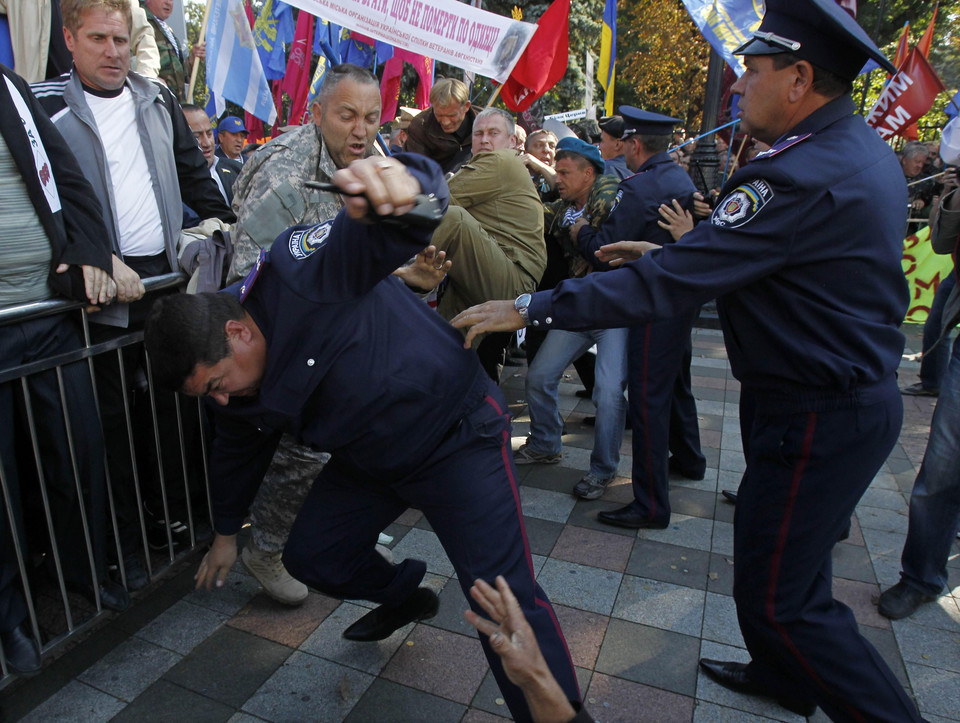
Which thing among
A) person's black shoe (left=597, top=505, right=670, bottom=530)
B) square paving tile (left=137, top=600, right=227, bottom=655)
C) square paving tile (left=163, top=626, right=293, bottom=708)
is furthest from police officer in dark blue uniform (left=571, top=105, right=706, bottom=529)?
square paving tile (left=137, top=600, right=227, bottom=655)

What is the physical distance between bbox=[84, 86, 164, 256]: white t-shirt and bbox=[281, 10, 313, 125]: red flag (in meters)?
4.55

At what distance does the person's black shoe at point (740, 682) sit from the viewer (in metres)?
2.39

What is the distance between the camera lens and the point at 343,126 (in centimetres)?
287

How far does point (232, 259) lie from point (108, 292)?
469mm

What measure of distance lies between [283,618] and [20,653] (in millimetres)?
902

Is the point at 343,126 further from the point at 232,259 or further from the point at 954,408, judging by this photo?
the point at 954,408

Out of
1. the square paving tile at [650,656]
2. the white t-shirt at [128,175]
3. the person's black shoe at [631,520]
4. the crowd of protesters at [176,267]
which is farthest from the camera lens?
the person's black shoe at [631,520]

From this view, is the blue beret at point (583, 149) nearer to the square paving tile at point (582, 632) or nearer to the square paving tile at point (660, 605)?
the square paving tile at point (660, 605)

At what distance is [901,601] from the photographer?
297 cm

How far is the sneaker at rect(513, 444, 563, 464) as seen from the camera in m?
4.45

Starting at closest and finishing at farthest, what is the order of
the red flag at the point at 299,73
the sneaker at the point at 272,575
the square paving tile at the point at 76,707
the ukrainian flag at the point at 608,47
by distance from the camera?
the square paving tile at the point at 76,707 < the sneaker at the point at 272,575 < the red flag at the point at 299,73 < the ukrainian flag at the point at 608,47

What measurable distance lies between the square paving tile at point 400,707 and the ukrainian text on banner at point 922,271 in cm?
756

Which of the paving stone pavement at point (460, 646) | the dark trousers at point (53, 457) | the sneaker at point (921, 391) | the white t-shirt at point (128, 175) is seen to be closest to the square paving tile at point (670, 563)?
the paving stone pavement at point (460, 646)

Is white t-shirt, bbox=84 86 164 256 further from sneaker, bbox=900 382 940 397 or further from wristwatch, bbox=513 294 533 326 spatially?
sneaker, bbox=900 382 940 397
